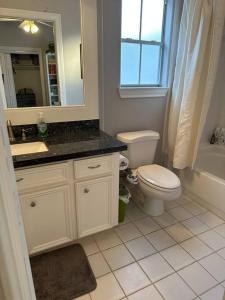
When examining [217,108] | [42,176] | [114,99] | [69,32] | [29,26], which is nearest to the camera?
[42,176]

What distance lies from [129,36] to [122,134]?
95 centimetres

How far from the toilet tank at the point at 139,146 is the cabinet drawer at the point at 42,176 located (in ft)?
2.54

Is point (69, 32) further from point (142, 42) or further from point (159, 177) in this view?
point (159, 177)

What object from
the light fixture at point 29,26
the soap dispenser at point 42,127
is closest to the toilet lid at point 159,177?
the soap dispenser at point 42,127

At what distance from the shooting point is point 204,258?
5.20 feet

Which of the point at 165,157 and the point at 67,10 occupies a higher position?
the point at 67,10

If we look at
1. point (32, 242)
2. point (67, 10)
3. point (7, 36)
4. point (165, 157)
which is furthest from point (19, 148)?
point (165, 157)

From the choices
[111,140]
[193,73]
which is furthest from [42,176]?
[193,73]

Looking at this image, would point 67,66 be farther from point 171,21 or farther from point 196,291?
point 196,291

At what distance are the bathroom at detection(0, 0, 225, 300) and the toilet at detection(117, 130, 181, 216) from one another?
0.5 inches

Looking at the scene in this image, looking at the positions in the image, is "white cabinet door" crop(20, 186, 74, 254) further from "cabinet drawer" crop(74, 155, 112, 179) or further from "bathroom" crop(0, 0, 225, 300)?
"cabinet drawer" crop(74, 155, 112, 179)

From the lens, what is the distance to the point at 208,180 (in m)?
2.09

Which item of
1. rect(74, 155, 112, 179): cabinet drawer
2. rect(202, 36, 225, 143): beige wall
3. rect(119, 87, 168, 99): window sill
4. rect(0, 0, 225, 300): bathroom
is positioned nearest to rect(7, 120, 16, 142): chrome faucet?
rect(0, 0, 225, 300): bathroom

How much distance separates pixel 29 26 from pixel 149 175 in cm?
153
